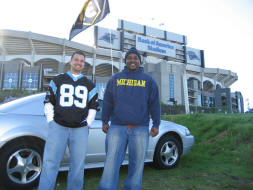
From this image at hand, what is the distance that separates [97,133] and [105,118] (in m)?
0.93

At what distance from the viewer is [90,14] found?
10219 millimetres

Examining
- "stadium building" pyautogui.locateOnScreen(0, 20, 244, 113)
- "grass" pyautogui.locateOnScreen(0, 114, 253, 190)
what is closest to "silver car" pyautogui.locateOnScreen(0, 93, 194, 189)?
"grass" pyautogui.locateOnScreen(0, 114, 253, 190)

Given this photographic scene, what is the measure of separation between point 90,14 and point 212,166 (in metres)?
8.77

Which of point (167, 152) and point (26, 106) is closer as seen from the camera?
point (26, 106)

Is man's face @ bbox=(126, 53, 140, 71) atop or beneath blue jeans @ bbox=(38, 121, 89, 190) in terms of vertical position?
atop

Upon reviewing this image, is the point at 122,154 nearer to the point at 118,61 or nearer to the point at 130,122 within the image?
the point at 130,122

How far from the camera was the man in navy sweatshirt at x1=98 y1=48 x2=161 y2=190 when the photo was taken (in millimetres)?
2232

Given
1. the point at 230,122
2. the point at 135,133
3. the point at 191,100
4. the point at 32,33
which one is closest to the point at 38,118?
the point at 135,133

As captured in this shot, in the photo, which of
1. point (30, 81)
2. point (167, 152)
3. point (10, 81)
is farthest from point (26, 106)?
point (10, 81)

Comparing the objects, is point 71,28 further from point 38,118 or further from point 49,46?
point 49,46

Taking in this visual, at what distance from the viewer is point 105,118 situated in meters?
2.45

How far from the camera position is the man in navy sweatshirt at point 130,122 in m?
2.23

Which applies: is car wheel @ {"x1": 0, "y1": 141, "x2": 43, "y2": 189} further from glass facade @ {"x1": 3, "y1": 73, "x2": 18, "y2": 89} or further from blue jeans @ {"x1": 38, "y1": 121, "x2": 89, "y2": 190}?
glass facade @ {"x1": 3, "y1": 73, "x2": 18, "y2": 89}

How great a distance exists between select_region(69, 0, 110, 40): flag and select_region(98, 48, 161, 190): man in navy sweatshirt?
8306 millimetres
